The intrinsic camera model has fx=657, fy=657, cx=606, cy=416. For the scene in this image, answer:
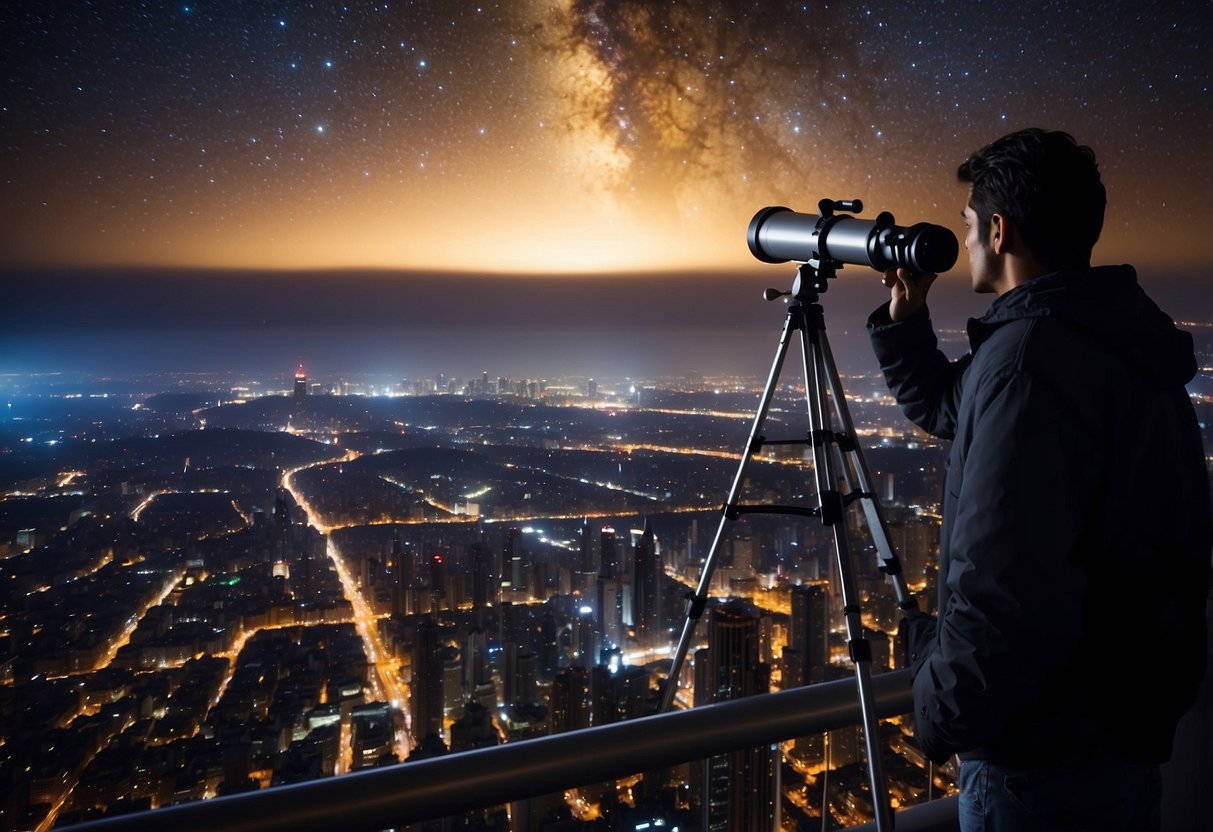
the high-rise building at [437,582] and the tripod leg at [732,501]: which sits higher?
the tripod leg at [732,501]

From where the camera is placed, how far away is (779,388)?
55.8 inches

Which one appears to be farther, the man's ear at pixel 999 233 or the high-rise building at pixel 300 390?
the high-rise building at pixel 300 390

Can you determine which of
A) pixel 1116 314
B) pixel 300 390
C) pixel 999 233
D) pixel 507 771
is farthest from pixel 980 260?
pixel 300 390

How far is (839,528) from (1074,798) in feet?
1.74

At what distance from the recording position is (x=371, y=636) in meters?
2.72

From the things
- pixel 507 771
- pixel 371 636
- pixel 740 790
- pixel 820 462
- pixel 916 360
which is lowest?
pixel 371 636

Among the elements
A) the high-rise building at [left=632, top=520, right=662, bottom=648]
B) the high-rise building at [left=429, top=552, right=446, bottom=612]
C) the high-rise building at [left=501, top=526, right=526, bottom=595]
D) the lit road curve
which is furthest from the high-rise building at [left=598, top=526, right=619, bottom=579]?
the lit road curve

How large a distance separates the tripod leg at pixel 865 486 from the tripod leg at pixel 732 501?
0.06 meters

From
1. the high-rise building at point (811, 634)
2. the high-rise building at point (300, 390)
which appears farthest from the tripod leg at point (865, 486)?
the high-rise building at point (300, 390)

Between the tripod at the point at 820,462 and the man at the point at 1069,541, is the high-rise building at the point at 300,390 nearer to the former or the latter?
the tripod at the point at 820,462

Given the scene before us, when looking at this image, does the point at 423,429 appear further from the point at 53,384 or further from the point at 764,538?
the point at 764,538

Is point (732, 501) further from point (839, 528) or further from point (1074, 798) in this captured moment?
point (1074, 798)

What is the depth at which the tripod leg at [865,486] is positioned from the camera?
1218mm

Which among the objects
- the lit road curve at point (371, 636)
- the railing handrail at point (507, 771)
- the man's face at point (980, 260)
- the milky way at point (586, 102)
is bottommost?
the lit road curve at point (371, 636)
